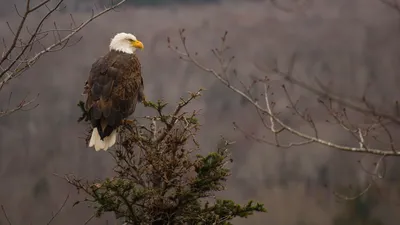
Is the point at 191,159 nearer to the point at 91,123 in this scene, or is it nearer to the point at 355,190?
the point at 91,123

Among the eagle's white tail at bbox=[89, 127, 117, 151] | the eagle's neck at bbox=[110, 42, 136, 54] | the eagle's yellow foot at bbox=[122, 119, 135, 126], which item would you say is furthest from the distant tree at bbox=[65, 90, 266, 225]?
the eagle's neck at bbox=[110, 42, 136, 54]

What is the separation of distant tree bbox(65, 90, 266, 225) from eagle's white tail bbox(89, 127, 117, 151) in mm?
177

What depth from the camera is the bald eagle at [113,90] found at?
376 cm

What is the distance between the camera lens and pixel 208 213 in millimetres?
3426

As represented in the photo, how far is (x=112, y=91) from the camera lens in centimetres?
397

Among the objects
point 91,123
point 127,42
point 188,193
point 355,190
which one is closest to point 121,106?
point 91,123

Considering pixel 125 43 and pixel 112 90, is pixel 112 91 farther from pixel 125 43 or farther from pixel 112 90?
pixel 125 43

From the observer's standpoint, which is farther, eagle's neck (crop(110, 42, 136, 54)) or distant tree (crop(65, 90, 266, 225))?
eagle's neck (crop(110, 42, 136, 54))

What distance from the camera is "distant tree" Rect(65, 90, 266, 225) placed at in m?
3.33

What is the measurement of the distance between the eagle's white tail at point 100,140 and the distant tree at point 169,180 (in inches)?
7.0

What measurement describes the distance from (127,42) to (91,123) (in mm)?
873

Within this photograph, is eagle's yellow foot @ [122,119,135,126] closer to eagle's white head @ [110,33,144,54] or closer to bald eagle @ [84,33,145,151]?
bald eagle @ [84,33,145,151]

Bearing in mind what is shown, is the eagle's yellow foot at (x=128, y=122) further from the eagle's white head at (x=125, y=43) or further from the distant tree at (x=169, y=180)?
the eagle's white head at (x=125, y=43)

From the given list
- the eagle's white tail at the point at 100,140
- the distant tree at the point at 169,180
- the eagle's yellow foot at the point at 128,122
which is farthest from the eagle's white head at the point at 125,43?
the distant tree at the point at 169,180
